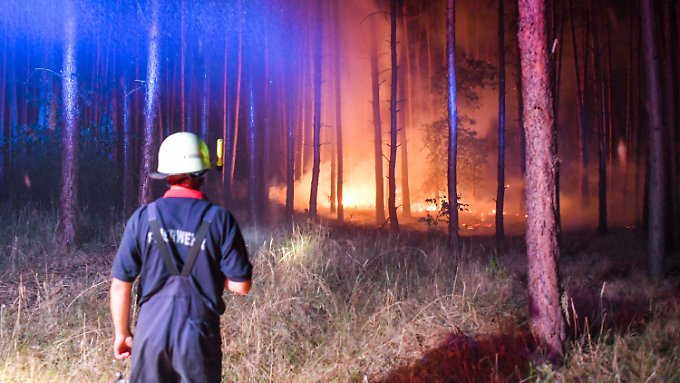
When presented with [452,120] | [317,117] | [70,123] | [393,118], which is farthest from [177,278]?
[317,117]

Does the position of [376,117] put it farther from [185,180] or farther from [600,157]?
[185,180]

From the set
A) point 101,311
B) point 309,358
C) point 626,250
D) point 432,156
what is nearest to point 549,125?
point 309,358

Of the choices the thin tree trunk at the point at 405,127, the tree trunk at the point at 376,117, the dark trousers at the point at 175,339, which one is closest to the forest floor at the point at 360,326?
the dark trousers at the point at 175,339

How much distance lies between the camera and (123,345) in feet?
8.41

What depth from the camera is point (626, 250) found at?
12.9 metres

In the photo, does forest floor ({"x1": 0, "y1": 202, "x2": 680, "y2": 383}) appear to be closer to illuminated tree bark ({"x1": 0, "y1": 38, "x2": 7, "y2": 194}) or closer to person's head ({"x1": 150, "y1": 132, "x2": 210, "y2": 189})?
person's head ({"x1": 150, "y1": 132, "x2": 210, "y2": 189})

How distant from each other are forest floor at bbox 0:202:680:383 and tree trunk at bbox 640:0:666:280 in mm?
1111

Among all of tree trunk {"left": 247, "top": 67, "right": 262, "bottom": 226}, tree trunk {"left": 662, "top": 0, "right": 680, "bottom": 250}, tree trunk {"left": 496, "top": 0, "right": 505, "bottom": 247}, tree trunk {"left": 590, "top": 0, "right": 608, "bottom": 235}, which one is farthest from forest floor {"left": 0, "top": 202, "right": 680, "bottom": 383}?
tree trunk {"left": 247, "top": 67, "right": 262, "bottom": 226}

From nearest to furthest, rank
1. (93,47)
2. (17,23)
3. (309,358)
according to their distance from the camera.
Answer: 1. (309,358)
2. (17,23)
3. (93,47)

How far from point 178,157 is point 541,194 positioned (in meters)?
3.67

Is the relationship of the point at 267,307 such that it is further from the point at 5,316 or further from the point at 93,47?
the point at 93,47

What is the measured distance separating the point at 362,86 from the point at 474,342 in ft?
81.8

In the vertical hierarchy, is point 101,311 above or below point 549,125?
below

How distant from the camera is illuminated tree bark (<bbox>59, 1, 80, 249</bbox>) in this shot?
967 cm
